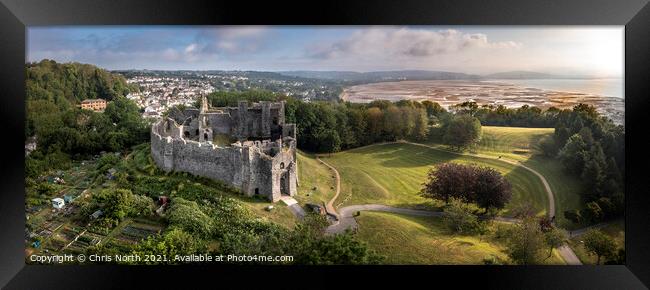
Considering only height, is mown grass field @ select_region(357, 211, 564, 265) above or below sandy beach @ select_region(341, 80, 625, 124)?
below

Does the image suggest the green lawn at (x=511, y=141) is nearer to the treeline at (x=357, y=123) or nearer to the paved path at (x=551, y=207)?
the paved path at (x=551, y=207)

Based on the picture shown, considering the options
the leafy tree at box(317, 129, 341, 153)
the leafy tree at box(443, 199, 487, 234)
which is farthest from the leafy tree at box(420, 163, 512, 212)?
the leafy tree at box(317, 129, 341, 153)

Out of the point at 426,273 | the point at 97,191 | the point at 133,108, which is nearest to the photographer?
the point at 426,273

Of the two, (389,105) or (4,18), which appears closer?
(4,18)

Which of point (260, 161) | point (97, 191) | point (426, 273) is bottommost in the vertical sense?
point (426, 273)

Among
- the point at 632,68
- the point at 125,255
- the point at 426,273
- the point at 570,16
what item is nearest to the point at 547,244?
the point at 426,273

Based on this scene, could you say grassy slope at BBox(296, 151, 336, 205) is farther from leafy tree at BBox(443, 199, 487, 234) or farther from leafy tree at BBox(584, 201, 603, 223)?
leafy tree at BBox(584, 201, 603, 223)

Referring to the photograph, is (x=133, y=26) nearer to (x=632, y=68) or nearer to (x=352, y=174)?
(x=352, y=174)
